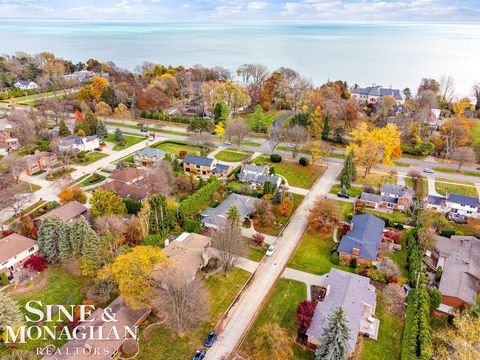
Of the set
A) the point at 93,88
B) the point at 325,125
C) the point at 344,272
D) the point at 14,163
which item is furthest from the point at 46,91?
the point at 344,272

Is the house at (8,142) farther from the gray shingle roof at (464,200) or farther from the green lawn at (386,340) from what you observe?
the gray shingle roof at (464,200)

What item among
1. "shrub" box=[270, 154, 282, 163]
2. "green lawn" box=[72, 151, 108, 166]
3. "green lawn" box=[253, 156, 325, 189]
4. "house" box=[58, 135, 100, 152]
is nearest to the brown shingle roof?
"green lawn" box=[72, 151, 108, 166]

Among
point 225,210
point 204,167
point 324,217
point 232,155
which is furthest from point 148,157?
point 324,217

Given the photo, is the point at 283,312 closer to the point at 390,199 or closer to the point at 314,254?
the point at 314,254

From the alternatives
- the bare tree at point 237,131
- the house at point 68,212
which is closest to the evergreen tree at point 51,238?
the house at point 68,212

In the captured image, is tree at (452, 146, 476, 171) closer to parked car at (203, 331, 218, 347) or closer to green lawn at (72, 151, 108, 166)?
parked car at (203, 331, 218, 347)
